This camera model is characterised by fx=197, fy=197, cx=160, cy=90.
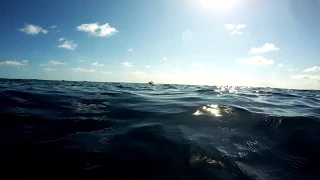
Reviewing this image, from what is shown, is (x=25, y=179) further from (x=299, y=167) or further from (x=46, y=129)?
(x=299, y=167)

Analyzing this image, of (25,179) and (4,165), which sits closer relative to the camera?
(25,179)

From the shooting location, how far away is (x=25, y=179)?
313 centimetres

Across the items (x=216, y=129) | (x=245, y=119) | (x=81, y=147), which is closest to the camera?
(x=81, y=147)

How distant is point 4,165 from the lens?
348 centimetres

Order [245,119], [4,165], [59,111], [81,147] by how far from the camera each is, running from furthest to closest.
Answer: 1. [59,111]
2. [245,119]
3. [81,147]
4. [4,165]

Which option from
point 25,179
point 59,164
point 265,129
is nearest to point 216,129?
point 265,129

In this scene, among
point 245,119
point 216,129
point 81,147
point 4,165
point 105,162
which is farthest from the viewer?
point 245,119

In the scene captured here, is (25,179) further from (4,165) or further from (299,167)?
(299,167)

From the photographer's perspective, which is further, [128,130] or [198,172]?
[128,130]

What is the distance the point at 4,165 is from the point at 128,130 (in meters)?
2.89

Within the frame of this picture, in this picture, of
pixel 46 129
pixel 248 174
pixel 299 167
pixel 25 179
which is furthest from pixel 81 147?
pixel 299 167

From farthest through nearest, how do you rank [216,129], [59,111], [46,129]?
[59,111], [216,129], [46,129]

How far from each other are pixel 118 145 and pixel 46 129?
2438mm

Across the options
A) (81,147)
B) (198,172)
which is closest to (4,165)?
(81,147)
